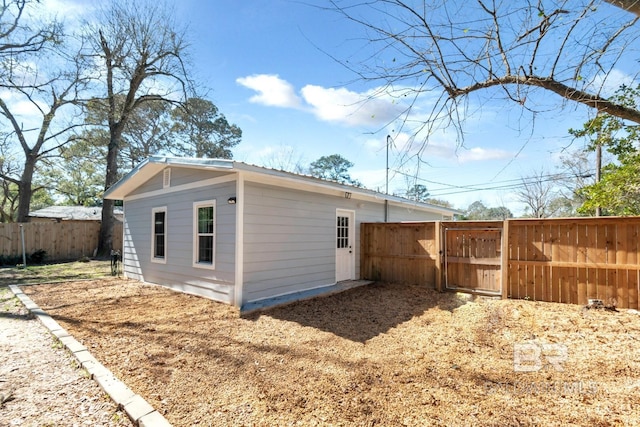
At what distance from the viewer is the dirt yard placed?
2477mm

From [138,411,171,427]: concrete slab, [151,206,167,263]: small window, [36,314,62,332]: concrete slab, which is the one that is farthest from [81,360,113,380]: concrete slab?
[151,206,167,263]: small window

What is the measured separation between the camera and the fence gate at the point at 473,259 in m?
6.30

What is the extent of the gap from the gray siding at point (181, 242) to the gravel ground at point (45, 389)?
2.47m

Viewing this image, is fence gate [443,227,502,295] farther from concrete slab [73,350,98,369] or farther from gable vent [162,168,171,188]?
gable vent [162,168,171,188]

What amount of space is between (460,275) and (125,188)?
9.14m

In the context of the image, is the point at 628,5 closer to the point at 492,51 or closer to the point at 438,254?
the point at 492,51

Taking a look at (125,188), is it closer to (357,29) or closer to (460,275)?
(357,29)

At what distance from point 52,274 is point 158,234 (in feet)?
15.9

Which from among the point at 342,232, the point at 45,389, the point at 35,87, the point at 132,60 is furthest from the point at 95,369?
the point at 132,60

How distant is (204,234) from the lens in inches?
249

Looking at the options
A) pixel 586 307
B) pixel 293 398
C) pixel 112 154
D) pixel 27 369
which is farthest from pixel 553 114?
pixel 112 154

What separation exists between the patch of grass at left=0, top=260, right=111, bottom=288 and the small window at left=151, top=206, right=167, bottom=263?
2.76 metres

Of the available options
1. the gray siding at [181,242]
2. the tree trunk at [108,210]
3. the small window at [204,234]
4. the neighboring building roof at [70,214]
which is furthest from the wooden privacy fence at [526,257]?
the neighboring building roof at [70,214]

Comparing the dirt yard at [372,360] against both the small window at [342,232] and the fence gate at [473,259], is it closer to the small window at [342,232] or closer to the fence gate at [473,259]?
the fence gate at [473,259]
